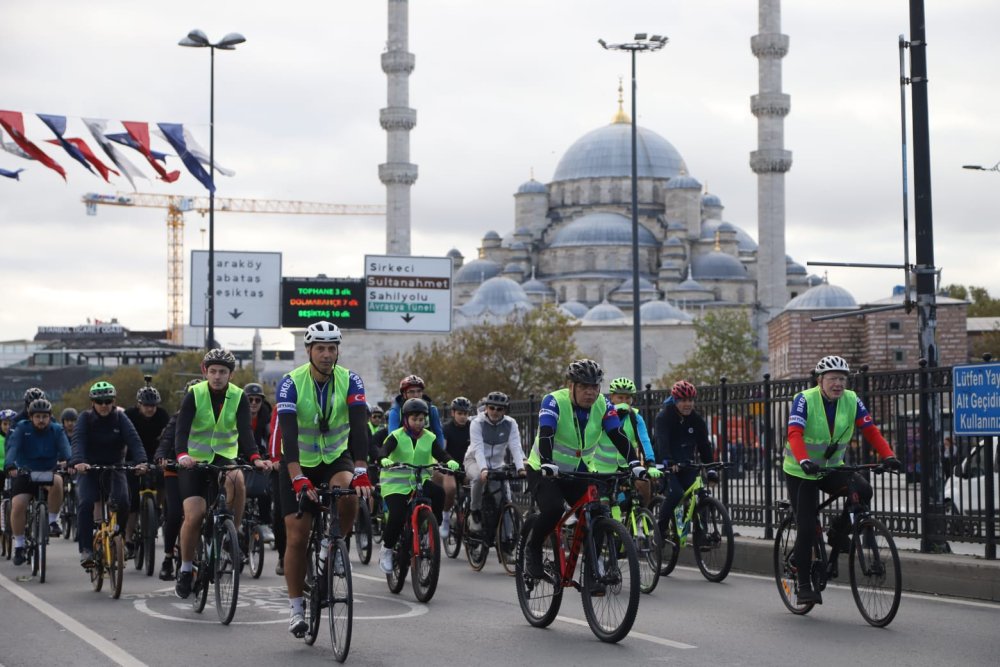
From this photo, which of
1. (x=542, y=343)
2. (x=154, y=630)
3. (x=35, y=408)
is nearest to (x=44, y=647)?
(x=154, y=630)

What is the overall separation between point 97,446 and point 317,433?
422 cm

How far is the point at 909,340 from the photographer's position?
83.6 meters

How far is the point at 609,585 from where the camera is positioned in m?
8.78

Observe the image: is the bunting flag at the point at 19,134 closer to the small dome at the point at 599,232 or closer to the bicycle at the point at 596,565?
the bicycle at the point at 596,565

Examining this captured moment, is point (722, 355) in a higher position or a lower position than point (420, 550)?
higher

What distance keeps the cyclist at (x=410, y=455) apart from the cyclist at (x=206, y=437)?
1522 millimetres

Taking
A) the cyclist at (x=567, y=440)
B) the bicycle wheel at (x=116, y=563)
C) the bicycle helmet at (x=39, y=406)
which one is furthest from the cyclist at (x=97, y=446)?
the cyclist at (x=567, y=440)

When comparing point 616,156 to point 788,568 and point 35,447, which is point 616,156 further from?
point 788,568

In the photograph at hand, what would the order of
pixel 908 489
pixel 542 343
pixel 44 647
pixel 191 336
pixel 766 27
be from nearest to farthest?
pixel 44 647 < pixel 908 489 < pixel 542 343 < pixel 766 27 < pixel 191 336

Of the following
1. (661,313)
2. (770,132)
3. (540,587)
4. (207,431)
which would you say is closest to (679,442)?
(540,587)

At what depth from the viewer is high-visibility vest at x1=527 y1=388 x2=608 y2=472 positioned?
374 inches

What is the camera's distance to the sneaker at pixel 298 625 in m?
8.54

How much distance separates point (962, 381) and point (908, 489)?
130cm

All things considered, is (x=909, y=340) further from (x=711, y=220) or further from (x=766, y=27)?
(x=711, y=220)
